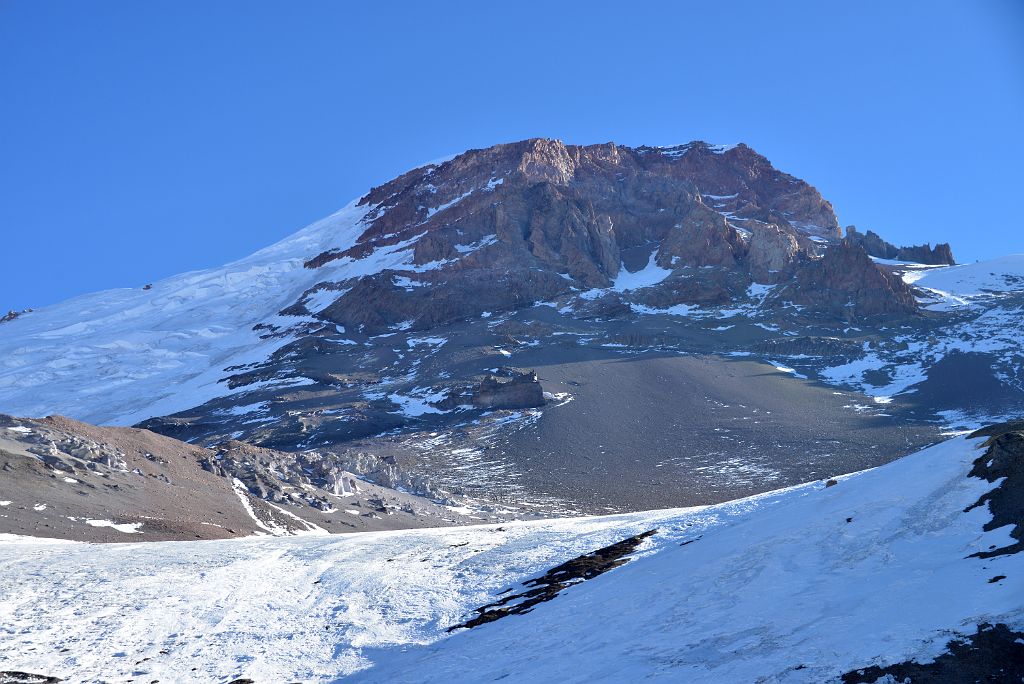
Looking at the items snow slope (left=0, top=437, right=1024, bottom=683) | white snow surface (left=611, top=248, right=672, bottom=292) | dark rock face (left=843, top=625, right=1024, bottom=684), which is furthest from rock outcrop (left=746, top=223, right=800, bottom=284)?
dark rock face (left=843, top=625, right=1024, bottom=684)

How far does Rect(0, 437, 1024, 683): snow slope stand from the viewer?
1786 centimetres

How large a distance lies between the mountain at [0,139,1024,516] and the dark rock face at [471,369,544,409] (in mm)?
352

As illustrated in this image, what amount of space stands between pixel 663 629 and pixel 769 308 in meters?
145

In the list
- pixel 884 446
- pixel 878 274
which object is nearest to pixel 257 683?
pixel 884 446

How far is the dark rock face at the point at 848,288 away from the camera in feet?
513

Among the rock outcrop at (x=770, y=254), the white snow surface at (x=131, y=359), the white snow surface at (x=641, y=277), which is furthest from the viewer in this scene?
the white snow surface at (x=641, y=277)

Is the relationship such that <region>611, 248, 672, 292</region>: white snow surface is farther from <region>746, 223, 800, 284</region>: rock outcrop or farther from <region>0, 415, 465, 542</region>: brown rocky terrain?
<region>0, 415, 465, 542</region>: brown rocky terrain

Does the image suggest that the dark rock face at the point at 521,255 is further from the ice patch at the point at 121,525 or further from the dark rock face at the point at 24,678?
the dark rock face at the point at 24,678

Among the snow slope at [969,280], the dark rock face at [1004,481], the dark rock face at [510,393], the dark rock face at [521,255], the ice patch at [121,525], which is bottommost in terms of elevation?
the dark rock face at [1004,481]

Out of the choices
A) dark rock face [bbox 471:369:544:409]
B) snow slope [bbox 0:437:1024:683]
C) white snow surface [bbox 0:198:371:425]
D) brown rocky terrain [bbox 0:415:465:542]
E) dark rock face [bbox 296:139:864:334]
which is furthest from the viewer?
dark rock face [bbox 296:139:864:334]

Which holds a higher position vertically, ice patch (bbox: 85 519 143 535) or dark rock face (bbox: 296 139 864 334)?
dark rock face (bbox: 296 139 864 334)

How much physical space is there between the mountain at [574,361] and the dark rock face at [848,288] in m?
0.39

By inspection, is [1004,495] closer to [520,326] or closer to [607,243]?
[520,326]

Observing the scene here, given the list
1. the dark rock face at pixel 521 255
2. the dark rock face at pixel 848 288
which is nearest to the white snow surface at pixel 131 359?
the dark rock face at pixel 521 255
